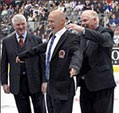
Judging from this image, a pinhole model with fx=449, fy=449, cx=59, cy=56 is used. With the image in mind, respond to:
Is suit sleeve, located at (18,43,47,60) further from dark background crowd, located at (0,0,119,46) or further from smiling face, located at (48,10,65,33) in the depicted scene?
dark background crowd, located at (0,0,119,46)

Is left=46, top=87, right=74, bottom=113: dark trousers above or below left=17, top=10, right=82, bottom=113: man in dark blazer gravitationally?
below

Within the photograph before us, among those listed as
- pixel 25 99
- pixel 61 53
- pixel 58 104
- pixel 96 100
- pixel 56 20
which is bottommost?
pixel 25 99

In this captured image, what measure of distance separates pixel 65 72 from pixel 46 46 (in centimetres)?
51

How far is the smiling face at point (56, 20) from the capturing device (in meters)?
4.60

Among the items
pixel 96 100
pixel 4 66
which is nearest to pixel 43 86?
pixel 4 66

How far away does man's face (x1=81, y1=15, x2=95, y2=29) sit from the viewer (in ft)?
15.7

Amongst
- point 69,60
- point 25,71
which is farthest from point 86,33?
point 25,71

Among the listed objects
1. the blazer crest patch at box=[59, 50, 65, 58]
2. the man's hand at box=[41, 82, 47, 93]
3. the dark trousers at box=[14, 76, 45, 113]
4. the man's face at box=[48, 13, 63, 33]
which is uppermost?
the man's face at box=[48, 13, 63, 33]

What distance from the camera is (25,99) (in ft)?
18.1

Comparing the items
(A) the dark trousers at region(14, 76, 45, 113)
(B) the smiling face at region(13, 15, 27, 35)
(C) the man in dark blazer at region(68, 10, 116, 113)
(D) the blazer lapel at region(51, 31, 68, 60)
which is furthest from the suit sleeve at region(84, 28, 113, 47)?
(A) the dark trousers at region(14, 76, 45, 113)

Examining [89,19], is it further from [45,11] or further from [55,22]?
[45,11]

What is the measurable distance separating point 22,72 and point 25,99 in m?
0.35

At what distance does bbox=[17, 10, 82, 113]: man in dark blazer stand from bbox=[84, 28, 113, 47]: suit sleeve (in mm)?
203

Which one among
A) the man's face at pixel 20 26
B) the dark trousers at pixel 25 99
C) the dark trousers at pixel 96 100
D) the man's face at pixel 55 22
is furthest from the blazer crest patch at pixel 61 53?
the dark trousers at pixel 25 99
